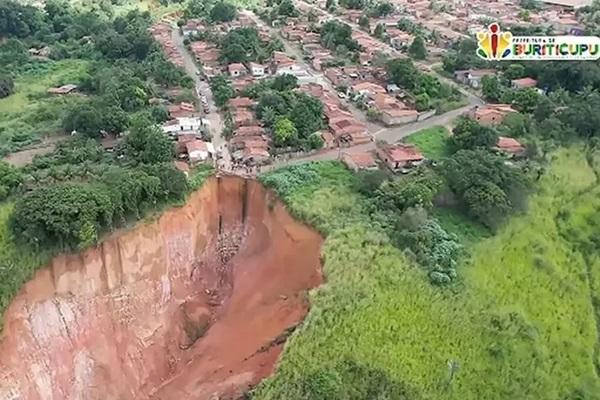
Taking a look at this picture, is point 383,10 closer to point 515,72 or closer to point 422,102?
point 515,72

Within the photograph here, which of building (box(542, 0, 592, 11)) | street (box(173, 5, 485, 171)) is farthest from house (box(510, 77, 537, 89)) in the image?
building (box(542, 0, 592, 11))

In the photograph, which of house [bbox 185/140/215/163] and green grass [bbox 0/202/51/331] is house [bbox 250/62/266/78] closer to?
house [bbox 185/140/215/163]

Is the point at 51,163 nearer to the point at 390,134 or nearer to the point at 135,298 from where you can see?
the point at 135,298

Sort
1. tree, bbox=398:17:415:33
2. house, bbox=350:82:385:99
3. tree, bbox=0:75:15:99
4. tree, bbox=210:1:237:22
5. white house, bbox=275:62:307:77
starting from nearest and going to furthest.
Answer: house, bbox=350:82:385:99 < tree, bbox=0:75:15:99 < white house, bbox=275:62:307:77 < tree, bbox=398:17:415:33 < tree, bbox=210:1:237:22

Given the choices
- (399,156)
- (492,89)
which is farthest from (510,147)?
(492,89)

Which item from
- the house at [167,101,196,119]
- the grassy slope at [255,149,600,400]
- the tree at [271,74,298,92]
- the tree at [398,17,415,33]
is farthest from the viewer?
the tree at [398,17,415,33]

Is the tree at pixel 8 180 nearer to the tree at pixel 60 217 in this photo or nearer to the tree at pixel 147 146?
the tree at pixel 60 217
